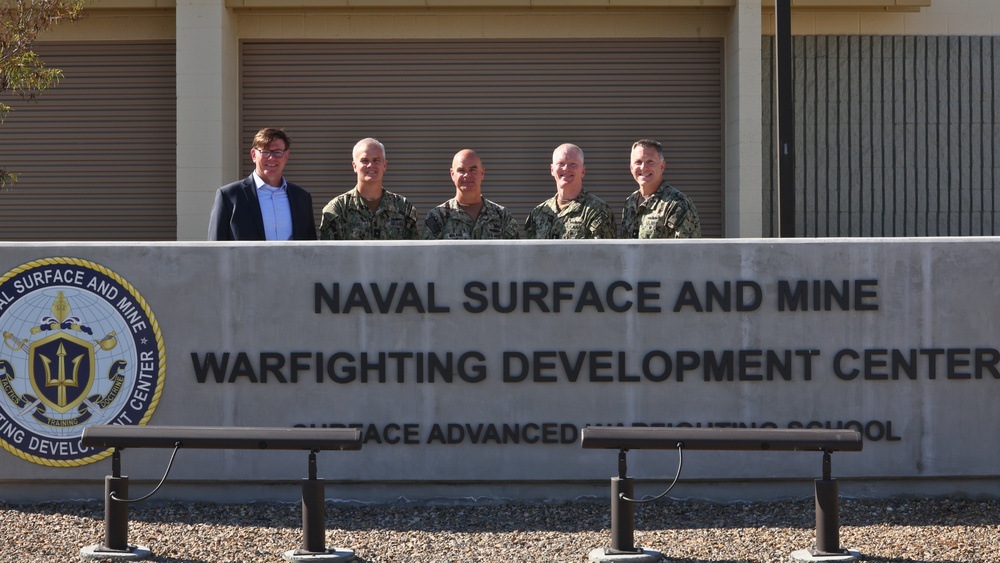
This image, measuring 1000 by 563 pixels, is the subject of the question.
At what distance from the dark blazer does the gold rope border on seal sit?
0.69 m

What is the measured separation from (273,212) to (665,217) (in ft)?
7.77

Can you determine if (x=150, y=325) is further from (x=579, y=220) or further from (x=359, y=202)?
(x=579, y=220)

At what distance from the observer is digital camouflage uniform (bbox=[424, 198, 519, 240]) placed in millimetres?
7762

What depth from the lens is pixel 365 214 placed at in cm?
775

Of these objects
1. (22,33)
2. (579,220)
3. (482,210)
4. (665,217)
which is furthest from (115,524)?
(22,33)

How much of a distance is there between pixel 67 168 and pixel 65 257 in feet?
25.2

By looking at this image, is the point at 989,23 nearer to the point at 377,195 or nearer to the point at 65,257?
the point at 377,195

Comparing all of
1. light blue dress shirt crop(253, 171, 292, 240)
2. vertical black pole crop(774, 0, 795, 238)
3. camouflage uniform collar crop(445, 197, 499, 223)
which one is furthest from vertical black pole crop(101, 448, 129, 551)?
vertical black pole crop(774, 0, 795, 238)

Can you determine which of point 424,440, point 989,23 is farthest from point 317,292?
point 989,23

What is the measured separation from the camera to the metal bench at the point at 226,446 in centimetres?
576

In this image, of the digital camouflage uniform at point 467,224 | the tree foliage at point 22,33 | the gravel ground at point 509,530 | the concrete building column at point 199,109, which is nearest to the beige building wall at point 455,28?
the concrete building column at point 199,109

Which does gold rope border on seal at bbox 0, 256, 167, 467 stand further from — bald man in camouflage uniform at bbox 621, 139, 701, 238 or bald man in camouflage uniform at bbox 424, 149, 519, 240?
bald man in camouflage uniform at bbox 621, 139, 701, 238

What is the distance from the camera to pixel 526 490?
277 inches

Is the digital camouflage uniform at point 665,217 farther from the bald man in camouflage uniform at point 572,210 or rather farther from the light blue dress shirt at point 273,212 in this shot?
the light blue dress shirt at point 273,212
